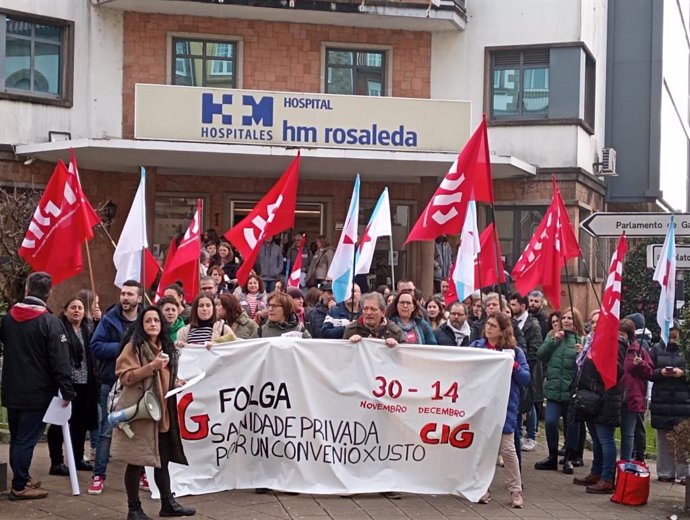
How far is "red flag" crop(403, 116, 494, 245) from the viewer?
10.6 metres

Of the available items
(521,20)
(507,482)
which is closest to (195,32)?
(521,20)

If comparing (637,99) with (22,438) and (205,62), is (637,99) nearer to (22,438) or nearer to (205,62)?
(205,62)

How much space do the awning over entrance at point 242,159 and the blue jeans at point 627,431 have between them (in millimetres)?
9924

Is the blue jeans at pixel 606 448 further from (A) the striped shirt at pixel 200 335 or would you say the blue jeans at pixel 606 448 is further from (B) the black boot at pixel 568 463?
(A) the striped shirt at pixel 200 335

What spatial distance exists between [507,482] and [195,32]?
14199 millimetres

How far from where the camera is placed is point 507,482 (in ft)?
33.8

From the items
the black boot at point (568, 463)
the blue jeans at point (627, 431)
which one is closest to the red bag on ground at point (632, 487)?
the blue jeans at point (627, 431)

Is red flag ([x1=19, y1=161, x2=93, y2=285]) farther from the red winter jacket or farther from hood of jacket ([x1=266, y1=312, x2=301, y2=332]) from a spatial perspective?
the red winter jacket

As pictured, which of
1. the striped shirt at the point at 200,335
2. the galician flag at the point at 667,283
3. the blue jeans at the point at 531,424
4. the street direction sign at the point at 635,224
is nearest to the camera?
the striped shirt at the point at 200,335

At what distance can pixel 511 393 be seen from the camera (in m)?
9.97

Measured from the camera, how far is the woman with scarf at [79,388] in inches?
404

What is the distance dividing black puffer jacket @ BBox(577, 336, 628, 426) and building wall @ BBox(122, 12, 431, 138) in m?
12.9

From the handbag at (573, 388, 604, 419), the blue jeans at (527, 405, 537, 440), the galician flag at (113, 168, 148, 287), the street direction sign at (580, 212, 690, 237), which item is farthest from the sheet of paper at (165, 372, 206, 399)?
the street direction sign at (580, 212, 690, 237)

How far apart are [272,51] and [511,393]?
13.7 metres
